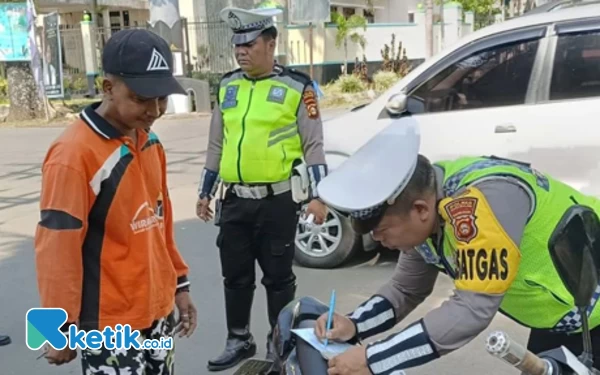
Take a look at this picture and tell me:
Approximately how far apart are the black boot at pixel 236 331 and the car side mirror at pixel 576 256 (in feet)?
8.30

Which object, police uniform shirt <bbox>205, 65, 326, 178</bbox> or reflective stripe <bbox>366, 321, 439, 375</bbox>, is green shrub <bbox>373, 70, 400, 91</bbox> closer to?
police uniform shirt <bbox>205, 65, 326, 178</bbox>

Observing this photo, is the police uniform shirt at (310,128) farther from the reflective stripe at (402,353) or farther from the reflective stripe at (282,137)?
the reflective stripe at (402,353)

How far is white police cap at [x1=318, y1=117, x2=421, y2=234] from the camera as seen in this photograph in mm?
1616

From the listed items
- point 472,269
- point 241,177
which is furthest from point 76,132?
point 241,177

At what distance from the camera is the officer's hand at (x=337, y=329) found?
6.25ft

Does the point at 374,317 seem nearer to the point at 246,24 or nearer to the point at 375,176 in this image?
the point at 375,176

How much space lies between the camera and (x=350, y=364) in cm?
177

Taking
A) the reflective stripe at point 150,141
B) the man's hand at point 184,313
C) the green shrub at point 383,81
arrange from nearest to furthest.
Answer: the reflective stripe at point 150,141 < the man's hand at point 184,313 < the green shrub at point 383,81

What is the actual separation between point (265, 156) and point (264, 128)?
0.14m

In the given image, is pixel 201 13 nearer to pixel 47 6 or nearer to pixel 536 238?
pixel 47 6

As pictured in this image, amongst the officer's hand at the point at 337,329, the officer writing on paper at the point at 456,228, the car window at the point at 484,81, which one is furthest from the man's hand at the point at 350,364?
the car window at the point at 484,81

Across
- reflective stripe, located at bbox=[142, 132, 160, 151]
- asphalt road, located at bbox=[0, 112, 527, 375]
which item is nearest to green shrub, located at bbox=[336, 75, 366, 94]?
asphalt road, located at bbox=[0, 112, 527, 375]

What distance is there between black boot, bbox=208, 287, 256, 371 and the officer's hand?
2103 mm

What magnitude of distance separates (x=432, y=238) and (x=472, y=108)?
342 cm
